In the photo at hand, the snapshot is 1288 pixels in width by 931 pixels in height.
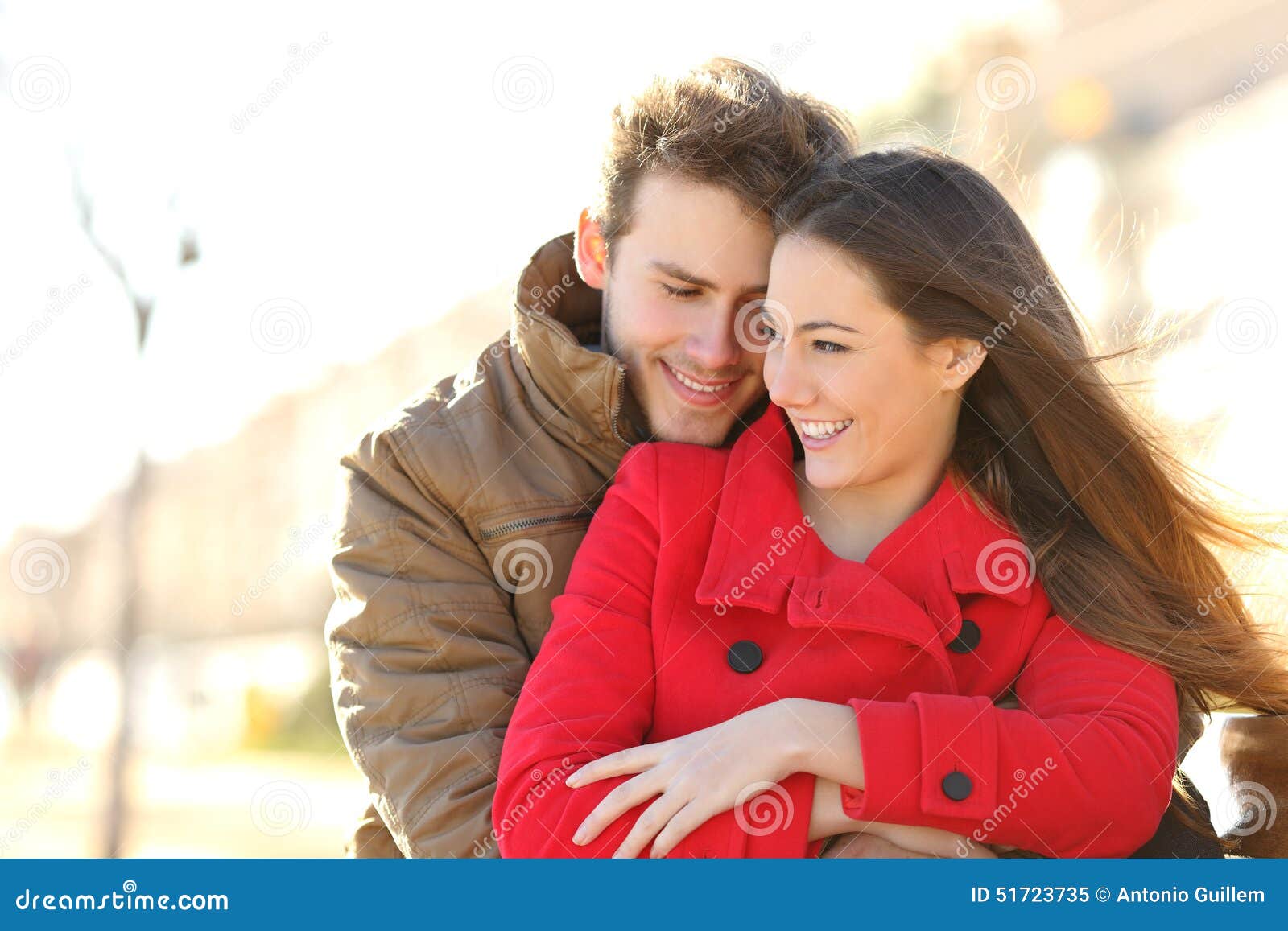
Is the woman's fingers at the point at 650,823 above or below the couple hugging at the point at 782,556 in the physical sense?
below

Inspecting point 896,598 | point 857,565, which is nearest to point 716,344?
point 857,565

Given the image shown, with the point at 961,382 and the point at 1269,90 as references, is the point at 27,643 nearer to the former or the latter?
the point at 961,382

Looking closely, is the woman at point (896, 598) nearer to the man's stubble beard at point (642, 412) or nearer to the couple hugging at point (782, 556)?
the couple hugging at point (782, 556)

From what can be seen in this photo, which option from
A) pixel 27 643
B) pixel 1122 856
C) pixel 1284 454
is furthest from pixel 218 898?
pixel 27 643

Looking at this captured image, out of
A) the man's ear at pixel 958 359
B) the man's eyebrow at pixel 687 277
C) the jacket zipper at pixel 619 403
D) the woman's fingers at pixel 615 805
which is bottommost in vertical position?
the woman's fingers at pixel 615 805

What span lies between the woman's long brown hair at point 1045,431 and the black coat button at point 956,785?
1.61 feet

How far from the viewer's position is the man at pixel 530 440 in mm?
2885

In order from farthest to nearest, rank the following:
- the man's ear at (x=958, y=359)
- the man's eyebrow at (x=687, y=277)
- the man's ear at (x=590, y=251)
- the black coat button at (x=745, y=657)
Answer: the man's ear at (x=590, y=251) → the man's eyebrow at (x=687, y=277) → the man's ear at (x=958, y=359) → the black coat button at (x=745, y=657)

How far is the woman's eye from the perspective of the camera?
2.73m

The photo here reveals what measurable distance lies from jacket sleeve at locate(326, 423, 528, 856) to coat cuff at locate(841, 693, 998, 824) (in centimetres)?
85

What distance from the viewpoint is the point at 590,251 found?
3.48 metres

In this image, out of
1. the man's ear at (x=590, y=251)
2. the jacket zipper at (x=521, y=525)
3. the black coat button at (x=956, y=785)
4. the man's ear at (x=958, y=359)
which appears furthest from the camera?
the man's ear at (x=590, y=251)

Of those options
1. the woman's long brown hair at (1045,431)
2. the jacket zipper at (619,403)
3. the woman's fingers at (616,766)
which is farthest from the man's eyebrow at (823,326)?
the woman's fingers at (616,766)

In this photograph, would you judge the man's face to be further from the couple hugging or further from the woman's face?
the woman's face
